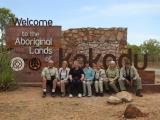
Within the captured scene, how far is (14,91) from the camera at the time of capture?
17422 millimetres

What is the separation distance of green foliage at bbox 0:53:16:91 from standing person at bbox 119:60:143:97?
12.2 feet

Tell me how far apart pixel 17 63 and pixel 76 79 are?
10.5ft

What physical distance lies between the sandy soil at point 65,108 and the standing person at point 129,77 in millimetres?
422

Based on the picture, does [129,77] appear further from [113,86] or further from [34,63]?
[34,63]

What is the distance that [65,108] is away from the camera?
14.4 metres

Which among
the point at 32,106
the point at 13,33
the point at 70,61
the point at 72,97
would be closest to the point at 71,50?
the point at 70,61

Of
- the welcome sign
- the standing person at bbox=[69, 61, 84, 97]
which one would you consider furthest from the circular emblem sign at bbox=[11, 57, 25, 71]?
the standing person at bbox=[69, 61, 84, 97]

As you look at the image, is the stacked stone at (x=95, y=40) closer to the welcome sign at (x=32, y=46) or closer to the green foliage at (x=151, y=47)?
the welcome sign at (x=32, y=46)

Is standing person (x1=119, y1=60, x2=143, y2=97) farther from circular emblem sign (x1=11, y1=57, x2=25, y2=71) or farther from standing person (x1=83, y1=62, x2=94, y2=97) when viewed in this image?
circular emblem sign (x1=11, y1=57, x2=25, y2=71)

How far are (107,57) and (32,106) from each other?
497 cm

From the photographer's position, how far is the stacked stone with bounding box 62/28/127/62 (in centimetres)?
1973

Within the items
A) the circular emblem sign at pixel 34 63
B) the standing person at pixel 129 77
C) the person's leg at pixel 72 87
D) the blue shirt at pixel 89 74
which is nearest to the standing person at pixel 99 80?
the blue shirt at pixel 89 74

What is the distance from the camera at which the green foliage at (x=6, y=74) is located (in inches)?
686

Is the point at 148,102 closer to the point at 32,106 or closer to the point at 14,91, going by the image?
the point at 32,106
